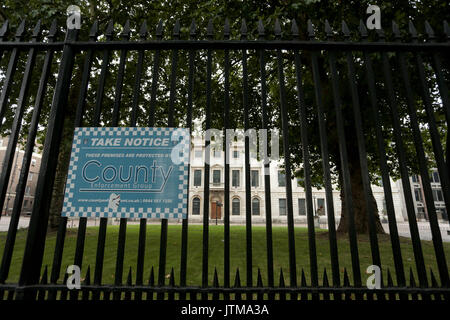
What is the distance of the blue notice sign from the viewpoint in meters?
2.34

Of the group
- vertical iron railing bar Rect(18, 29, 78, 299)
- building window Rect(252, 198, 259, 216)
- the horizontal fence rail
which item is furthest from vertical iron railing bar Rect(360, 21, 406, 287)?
building window Rect(252, 198, 259, 216)

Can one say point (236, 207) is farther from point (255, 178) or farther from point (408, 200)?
point (408, 200)

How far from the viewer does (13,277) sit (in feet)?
14.6

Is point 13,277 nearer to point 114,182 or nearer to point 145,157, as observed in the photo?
point 114,182

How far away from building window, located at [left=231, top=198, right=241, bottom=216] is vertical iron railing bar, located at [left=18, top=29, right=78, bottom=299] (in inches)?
1389

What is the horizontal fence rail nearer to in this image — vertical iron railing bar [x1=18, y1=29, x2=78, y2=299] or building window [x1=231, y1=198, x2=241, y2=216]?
vertical iron railing bar [x1=18, y1=29, x2=78, y2=299]

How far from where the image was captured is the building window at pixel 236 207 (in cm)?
3709

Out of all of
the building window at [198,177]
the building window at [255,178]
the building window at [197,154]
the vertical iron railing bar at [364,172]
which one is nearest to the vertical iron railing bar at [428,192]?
the vertical iron railing bar at [364,172]

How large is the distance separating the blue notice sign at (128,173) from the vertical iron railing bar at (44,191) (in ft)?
0.61

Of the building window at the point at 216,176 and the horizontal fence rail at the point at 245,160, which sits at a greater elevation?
the building window at the point at 216,176

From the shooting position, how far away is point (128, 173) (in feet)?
7.92

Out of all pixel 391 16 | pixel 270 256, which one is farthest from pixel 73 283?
pixel 391 16

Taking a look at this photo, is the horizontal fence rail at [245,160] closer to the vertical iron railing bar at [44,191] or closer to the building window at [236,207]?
the vertical iron railing bar at [44,191]
